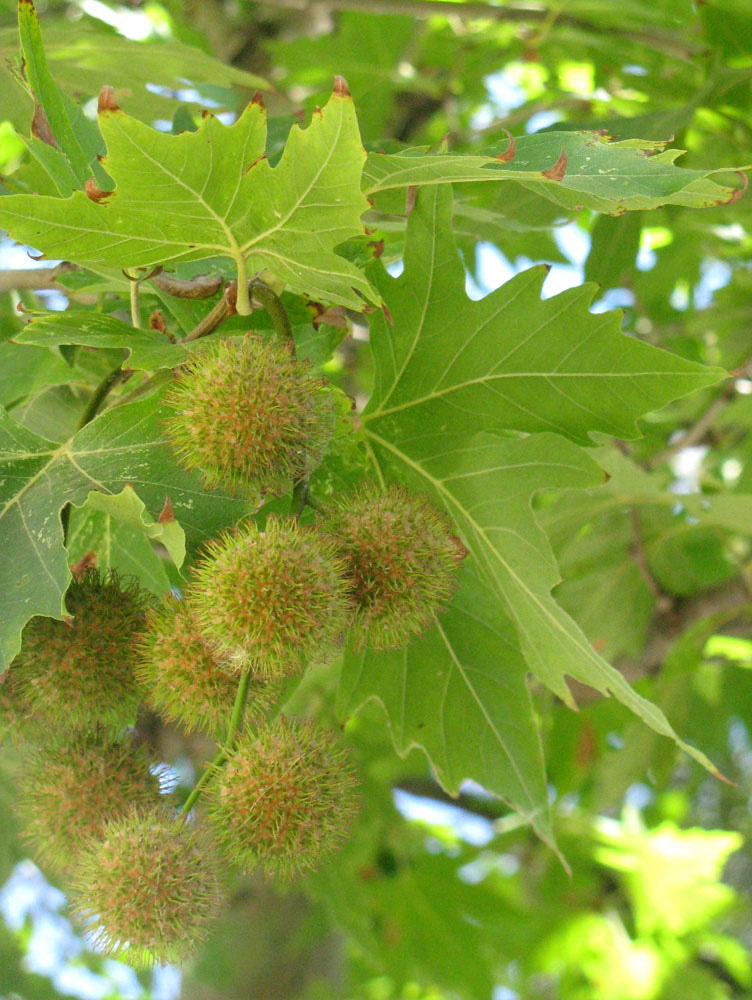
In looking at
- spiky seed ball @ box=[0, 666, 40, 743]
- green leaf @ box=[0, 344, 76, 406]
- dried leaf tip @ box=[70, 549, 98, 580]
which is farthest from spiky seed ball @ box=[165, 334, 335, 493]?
green leaf @ box=[0, 344, 76, 406]

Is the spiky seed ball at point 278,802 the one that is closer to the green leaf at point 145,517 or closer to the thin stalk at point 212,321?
the green leaf at point 145,517

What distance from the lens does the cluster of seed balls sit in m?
1.29

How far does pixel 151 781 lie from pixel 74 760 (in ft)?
0.41

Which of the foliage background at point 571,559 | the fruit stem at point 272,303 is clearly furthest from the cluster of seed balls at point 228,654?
the foliage background at point 571,559

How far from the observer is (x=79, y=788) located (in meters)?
1.49

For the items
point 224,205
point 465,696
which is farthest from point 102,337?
point 465,696

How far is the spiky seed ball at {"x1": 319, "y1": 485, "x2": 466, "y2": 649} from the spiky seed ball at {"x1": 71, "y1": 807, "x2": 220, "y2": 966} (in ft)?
1.29

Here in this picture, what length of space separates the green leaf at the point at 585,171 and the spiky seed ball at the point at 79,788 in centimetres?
96

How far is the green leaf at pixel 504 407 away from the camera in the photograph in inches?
58.6

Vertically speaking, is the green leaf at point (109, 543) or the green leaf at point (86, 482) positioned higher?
the green leaf at point (86, 482)

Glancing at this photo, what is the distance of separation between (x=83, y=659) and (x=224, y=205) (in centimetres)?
69

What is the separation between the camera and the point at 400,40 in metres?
3.70

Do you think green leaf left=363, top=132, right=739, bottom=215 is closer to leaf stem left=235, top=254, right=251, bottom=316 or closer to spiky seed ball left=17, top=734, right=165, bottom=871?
leaf stem left=235, top=254, right=251, bottom=316

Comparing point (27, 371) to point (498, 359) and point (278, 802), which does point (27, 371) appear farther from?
point (278, 802)
